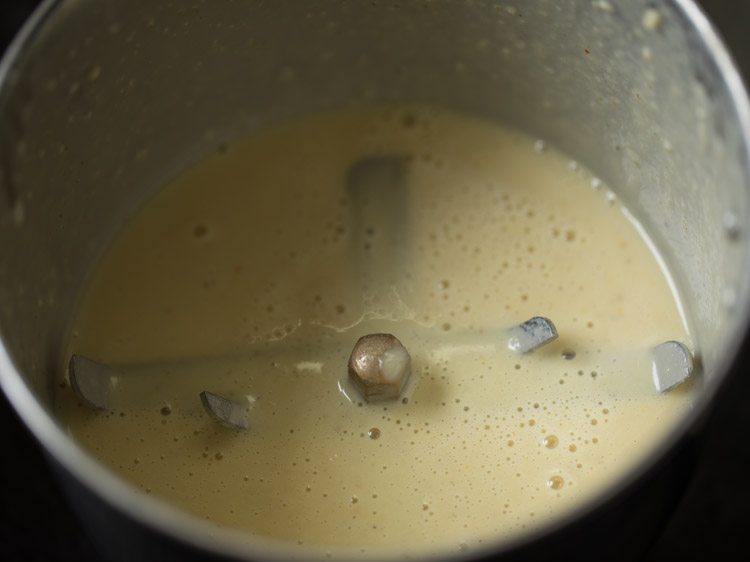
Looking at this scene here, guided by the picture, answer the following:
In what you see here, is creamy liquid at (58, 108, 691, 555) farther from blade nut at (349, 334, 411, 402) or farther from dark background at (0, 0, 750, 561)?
dark background at (0, 0, 750, 561)

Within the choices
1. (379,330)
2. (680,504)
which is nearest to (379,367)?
(379,330)

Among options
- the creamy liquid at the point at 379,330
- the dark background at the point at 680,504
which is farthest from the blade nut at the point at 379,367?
the dark background at the point at 680,504

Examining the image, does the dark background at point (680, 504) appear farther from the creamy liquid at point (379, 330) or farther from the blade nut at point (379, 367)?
the blade nut at point (379, 367)

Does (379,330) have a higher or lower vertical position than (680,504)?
higher

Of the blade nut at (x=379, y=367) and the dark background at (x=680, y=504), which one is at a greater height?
the blade nut at (x=379, y=367)

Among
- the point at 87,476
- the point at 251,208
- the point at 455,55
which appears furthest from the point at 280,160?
the point at 87,476

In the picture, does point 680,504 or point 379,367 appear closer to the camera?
point 379,367

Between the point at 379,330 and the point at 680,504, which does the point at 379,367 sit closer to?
the point at 379,330
